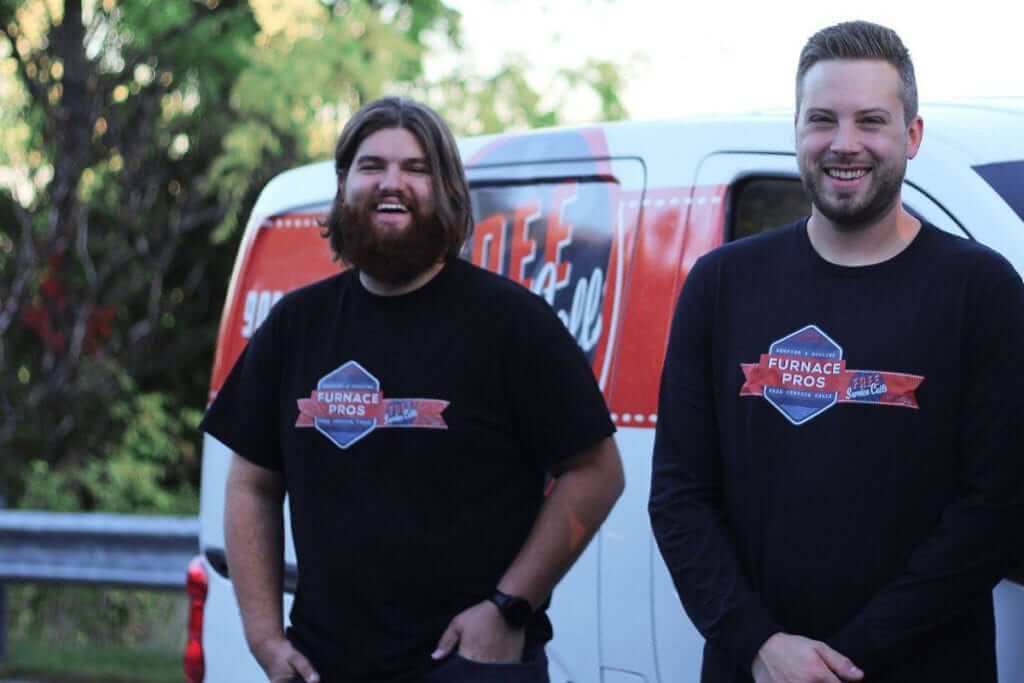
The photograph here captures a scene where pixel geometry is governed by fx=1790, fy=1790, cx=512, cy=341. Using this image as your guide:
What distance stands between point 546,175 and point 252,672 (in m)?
1.51

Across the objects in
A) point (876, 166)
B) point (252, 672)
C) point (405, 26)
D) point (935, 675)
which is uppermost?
point (405, 26)

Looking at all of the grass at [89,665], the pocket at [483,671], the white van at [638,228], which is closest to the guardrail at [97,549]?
the grass at [89,665]

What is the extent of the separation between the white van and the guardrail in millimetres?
2870

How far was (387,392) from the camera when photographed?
10.7ft

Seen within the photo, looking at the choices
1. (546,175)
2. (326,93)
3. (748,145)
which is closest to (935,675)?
(748,145)

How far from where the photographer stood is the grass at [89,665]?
7828 millimetres

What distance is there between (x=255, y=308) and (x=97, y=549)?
9.72 ft

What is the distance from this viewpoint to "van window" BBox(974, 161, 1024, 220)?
130 inches

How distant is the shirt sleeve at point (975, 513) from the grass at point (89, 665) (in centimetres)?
546

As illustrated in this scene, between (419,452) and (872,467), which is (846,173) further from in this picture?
(419,452)

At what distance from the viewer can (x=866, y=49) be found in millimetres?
2891

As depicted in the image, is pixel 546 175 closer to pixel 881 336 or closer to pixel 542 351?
pixel 542 351

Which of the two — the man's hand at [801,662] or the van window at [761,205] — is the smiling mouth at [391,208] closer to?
the van window at [761,205]

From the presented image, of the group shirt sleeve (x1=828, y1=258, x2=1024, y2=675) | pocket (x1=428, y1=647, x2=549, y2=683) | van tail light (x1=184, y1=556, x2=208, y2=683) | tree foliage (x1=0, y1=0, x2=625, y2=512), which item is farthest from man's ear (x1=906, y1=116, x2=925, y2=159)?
tree foliage (x1=0, y1=0, x2=625, y2=512)
